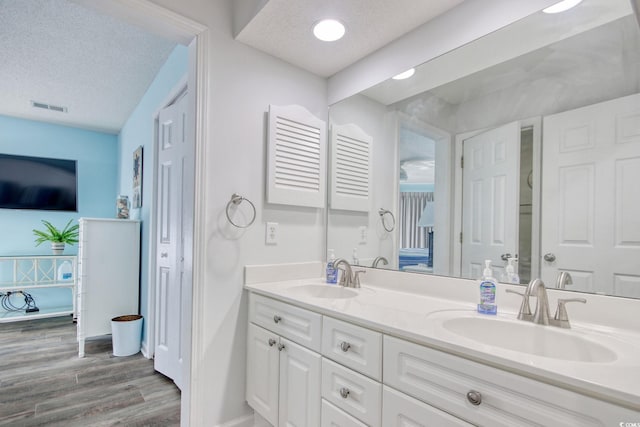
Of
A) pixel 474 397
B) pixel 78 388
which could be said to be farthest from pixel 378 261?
pixel 78 388

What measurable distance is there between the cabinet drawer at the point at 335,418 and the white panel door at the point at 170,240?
4.30 feet

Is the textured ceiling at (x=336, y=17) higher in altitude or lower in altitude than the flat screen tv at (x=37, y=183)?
higher

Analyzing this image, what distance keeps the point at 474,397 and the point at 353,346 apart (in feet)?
1.40

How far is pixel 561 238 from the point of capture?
1147mm

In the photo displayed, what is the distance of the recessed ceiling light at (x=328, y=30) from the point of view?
154 centimetres

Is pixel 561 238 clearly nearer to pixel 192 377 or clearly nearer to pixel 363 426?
pixel 363 426

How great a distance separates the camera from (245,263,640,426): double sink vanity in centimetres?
67

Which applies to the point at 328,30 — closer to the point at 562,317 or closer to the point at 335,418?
the point at 562,317

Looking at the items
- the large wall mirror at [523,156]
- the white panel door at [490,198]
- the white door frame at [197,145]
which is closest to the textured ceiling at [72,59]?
the white door frame at [197,145]

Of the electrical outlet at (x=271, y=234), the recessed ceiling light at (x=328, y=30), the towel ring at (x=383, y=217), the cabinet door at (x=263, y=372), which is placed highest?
the recessed ceiling light at (x=328, y=30)

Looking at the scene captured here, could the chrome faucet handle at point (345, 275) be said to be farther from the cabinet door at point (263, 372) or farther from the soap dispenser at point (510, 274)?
the soap dispenser at point (510, 274)

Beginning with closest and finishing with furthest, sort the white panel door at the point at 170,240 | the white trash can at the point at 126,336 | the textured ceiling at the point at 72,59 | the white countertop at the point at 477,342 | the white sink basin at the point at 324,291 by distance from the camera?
the white countertop at the point at 477,342 → the white sink basin at the point at 324,291 → the textured ceiling at the point at 72,59 → the white panel door at the point at 170,240 → the white trash can at the point at 126,336

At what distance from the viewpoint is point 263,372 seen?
154cm

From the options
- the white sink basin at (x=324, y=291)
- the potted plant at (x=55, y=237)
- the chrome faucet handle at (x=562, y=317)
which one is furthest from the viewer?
the potted plant at (x=55, y=237)
